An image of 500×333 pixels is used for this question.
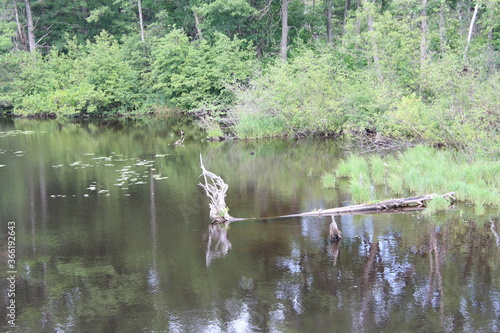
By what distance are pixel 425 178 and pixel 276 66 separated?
1662cm

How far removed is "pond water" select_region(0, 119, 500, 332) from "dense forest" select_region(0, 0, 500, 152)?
4.68 meters

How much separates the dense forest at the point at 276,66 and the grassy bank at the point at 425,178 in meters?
0.96

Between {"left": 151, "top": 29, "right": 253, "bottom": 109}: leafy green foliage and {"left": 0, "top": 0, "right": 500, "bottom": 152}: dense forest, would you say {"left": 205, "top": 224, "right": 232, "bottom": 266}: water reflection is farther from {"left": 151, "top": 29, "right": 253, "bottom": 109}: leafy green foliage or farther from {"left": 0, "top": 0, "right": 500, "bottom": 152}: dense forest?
{"left": 151, "top": 29, "right": 253, "bottom": 109}: leafy green foliage

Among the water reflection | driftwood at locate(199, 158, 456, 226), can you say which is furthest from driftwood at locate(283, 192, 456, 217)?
the water reflection

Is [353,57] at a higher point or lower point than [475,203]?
higher

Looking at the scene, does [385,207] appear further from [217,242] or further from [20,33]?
[20,33]

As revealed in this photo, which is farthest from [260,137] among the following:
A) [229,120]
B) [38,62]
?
[38,62]

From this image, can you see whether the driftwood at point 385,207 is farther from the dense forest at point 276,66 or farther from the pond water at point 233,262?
the dense forest at point 276,66

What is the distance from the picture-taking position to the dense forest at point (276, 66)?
52.8 feet

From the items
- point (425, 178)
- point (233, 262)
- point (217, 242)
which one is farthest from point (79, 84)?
point (233, 262)

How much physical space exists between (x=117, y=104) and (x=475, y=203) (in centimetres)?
3084

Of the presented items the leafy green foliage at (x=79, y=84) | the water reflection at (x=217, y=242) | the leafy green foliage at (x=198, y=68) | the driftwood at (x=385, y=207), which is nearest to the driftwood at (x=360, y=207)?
the driftwood at (x=385, y=207)

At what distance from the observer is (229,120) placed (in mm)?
24266

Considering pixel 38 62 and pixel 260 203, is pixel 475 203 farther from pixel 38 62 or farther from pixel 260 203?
pixel 38 62
